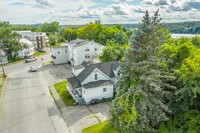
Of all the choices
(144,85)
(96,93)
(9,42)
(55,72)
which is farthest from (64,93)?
(9,42)

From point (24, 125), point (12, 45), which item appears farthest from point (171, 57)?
point (12, 45)

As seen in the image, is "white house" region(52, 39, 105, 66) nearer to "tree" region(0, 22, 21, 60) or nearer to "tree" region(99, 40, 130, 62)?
"tree" region(99, 40, 130, 62)

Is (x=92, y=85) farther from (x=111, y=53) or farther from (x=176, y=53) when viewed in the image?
(x=111, y=53)

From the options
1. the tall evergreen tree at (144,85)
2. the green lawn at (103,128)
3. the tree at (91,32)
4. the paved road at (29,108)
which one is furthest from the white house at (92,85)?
the tree at (91,32)

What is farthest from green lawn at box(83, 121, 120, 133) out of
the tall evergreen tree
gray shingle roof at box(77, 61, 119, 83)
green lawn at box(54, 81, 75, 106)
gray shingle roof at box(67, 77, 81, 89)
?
gray shingle roof at box(77, 61, 119, 83)

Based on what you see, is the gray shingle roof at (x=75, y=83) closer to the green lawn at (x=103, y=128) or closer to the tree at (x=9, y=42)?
the green lawn at (x=103, y=128)

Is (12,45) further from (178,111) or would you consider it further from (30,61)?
(178,111)
